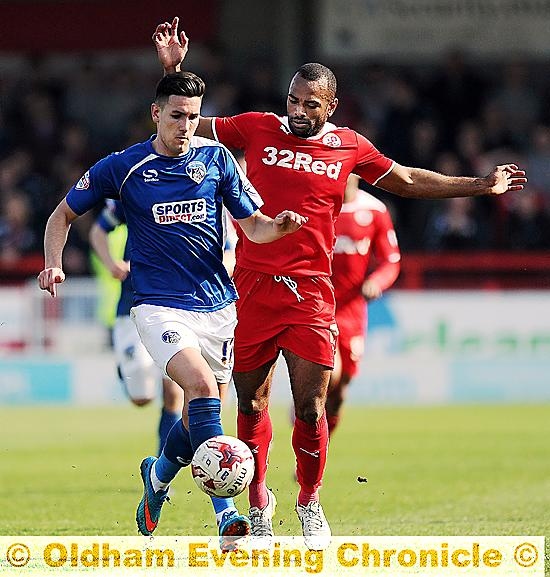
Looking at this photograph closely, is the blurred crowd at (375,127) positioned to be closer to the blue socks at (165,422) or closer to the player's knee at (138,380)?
the player's knee at (138,380)

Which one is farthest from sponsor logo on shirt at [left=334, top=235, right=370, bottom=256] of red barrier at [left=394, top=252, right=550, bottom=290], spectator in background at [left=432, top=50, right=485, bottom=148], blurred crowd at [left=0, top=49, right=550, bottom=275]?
spectator in background at [left=432, top=50, right=485, bottom=148]

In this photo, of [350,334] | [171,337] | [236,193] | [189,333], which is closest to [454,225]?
[350,334]

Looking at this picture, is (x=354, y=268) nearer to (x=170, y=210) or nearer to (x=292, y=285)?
(x=292, y=285)

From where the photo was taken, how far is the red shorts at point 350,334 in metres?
10.7

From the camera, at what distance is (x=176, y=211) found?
728 centimetres

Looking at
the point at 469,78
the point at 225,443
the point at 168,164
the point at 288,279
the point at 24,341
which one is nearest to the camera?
the point at 225,443

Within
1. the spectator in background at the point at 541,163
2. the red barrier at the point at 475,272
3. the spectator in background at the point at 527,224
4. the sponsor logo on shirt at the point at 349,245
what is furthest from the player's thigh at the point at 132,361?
the spectator in background at the point at 541,163

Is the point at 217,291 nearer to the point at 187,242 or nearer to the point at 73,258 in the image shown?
the point at 187,242

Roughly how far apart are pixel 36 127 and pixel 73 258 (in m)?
3.46

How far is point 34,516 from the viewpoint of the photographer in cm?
914

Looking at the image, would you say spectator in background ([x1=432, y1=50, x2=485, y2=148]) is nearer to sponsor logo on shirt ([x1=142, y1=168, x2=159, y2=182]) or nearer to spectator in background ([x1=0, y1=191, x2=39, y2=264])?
spectator in background ([x1=0, y1=191, x2=39, y2=264])

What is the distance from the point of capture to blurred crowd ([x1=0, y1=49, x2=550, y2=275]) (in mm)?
20219

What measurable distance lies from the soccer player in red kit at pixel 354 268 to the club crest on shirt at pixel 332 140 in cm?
261

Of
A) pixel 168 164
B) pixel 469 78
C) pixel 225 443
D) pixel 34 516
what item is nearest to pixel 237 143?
pixel 168 164
